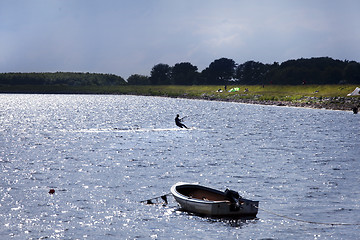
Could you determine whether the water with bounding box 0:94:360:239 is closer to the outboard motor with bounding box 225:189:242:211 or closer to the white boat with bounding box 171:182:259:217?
the white boat with bounding box 171:182:259:217

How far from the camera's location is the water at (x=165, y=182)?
31.8m

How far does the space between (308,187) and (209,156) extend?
21.9 m

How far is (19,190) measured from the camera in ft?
138

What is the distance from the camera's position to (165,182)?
46438 millimetres

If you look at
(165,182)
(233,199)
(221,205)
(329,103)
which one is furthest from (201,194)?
(329,103)

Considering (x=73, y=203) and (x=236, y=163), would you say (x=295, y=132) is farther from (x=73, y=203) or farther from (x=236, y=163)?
(x=73, y=203)

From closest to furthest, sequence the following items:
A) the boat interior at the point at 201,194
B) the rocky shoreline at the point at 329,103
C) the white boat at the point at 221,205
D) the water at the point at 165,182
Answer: the water at the point at 165,182, the white boat at the point at 221,205, the boat interior at the point at 201,194, the rocky shoreline at the point at 329,103

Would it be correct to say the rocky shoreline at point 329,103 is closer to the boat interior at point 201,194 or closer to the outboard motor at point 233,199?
the boat interior at point 201,194

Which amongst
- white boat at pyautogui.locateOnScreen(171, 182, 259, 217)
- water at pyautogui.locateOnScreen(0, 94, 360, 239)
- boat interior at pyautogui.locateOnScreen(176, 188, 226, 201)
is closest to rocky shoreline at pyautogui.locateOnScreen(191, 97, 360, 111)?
water at pyautogui.locateOnScreen(0, 94, 360, 239)

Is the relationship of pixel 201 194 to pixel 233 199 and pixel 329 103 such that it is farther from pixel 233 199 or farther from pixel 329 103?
pixel 329 103

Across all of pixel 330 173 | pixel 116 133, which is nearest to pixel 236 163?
pixel 330 173

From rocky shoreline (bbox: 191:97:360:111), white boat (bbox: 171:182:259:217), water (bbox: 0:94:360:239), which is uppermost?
rocky shoreline (bbox: 191:97:360:111)

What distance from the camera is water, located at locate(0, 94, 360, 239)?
3175cm

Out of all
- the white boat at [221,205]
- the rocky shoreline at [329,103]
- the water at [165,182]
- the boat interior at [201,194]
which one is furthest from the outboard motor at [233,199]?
the rocky shoreline at [329,103]
